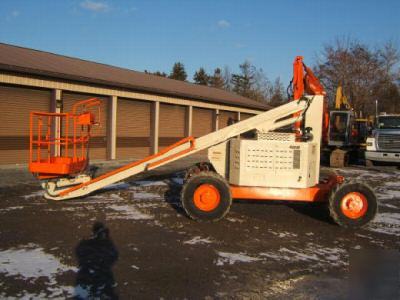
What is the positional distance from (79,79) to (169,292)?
14.6 metres

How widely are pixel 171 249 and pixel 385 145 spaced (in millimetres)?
15950

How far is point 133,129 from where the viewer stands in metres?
21.8

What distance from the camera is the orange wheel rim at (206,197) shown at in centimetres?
779

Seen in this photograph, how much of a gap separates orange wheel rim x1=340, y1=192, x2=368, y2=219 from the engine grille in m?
12.9

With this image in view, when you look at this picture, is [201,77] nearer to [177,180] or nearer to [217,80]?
[217,80]

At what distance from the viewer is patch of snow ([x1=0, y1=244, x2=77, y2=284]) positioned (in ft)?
16.5

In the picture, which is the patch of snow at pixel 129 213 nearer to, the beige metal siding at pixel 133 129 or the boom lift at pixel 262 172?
the boom lift at pixel 262 172

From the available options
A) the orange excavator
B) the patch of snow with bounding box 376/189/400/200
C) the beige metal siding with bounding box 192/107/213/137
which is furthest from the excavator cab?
the patch of snow with bounding box 376/189/400/200

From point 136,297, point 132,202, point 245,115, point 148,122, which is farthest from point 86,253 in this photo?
point 245,115

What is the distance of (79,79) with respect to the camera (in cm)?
1764

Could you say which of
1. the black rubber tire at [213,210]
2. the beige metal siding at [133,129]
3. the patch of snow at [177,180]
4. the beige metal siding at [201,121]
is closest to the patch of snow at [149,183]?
the patch of snow at [177,180]

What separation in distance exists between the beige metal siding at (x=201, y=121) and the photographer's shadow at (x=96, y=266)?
19732 mm

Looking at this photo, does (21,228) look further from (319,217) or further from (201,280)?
(319,217)

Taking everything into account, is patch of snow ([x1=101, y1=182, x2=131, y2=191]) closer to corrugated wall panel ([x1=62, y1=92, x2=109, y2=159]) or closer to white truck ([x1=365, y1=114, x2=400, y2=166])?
corrugated wall panel ([x1=62, y1=92, x2=109, y2=159])
